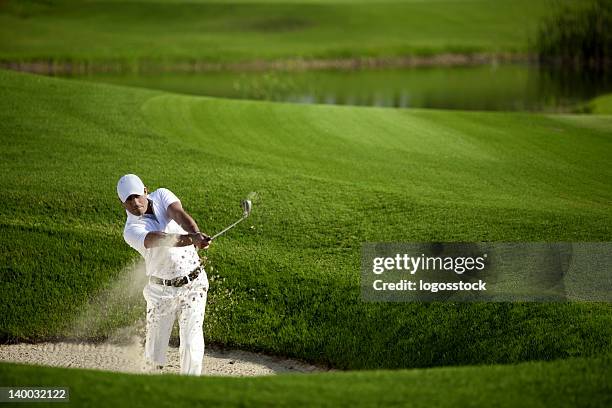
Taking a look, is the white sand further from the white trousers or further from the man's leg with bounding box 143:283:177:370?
the white trousers

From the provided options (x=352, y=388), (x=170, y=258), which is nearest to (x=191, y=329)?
(x=170, y=258)

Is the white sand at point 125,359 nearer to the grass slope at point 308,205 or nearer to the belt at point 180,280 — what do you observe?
the grass slope at point 308,205

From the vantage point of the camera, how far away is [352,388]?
25.6ft

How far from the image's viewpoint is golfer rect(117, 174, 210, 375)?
355 inches

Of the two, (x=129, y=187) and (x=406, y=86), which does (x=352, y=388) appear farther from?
(x=406, y=86)

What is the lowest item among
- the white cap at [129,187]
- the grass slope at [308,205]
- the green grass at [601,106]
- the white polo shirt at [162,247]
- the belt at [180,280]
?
the green grass at [601,106]

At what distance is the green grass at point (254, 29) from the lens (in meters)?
57.5

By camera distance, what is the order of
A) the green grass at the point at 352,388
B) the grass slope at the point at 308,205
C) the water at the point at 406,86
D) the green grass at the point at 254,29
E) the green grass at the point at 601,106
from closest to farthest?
the green grass at the point at 352,388 < the grass slope at the point at 308,205 < the green grass at the point at 601,106 < the water at the point at 406,86 < the green grass at the point at 254,29

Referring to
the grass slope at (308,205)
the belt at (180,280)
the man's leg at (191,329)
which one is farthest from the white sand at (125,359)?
the belt at (180,280)

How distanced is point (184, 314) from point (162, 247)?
2.22 feet

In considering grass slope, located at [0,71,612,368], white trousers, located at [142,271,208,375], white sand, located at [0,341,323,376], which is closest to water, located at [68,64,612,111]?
grass slope, located at [0,71,612,368]

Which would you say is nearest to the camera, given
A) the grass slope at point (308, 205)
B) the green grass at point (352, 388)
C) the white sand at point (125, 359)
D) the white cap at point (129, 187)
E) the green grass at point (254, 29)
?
the green grass at point (352, 388)

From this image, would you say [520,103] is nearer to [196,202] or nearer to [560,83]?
[560,83]

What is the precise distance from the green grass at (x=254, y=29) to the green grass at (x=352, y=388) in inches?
1822
